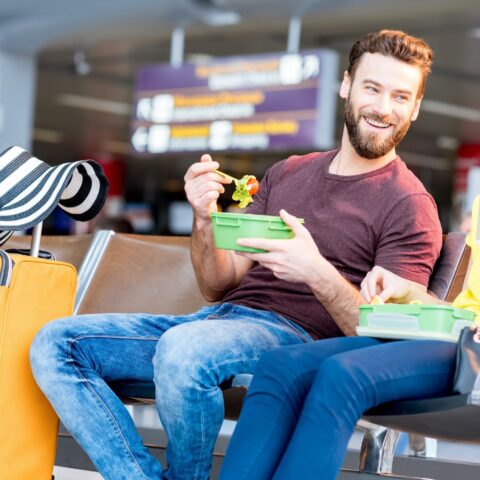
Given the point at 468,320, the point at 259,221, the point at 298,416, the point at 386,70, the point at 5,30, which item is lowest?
the point at 298,416

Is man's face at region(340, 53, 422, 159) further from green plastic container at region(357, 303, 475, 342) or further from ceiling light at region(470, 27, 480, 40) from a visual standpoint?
ceiling light at region(470, 27, 480, 40)

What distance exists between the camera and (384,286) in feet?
7.16

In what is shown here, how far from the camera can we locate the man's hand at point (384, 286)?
84.7 inches

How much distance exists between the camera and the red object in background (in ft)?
48.5

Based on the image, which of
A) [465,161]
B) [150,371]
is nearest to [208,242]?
[150,371]

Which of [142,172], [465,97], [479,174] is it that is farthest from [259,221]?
[142,172]

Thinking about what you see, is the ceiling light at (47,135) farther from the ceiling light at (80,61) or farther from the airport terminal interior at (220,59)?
the ceiling light at (80,61)

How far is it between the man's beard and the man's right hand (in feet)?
1.21

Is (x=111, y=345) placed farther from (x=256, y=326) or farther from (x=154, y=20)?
(x=154, y=20)

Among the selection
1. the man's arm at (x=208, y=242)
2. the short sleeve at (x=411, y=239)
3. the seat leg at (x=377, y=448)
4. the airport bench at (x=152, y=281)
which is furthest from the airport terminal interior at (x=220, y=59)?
the short sleeve at (x=411, y=239)

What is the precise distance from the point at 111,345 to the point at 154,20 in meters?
5.17

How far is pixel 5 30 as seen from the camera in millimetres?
7957

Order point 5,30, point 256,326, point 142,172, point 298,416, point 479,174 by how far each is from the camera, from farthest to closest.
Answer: point 142,172 → point 5,30 → point 479,174 → point 256,326 → point 298,416

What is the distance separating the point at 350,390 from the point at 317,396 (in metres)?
0.06
